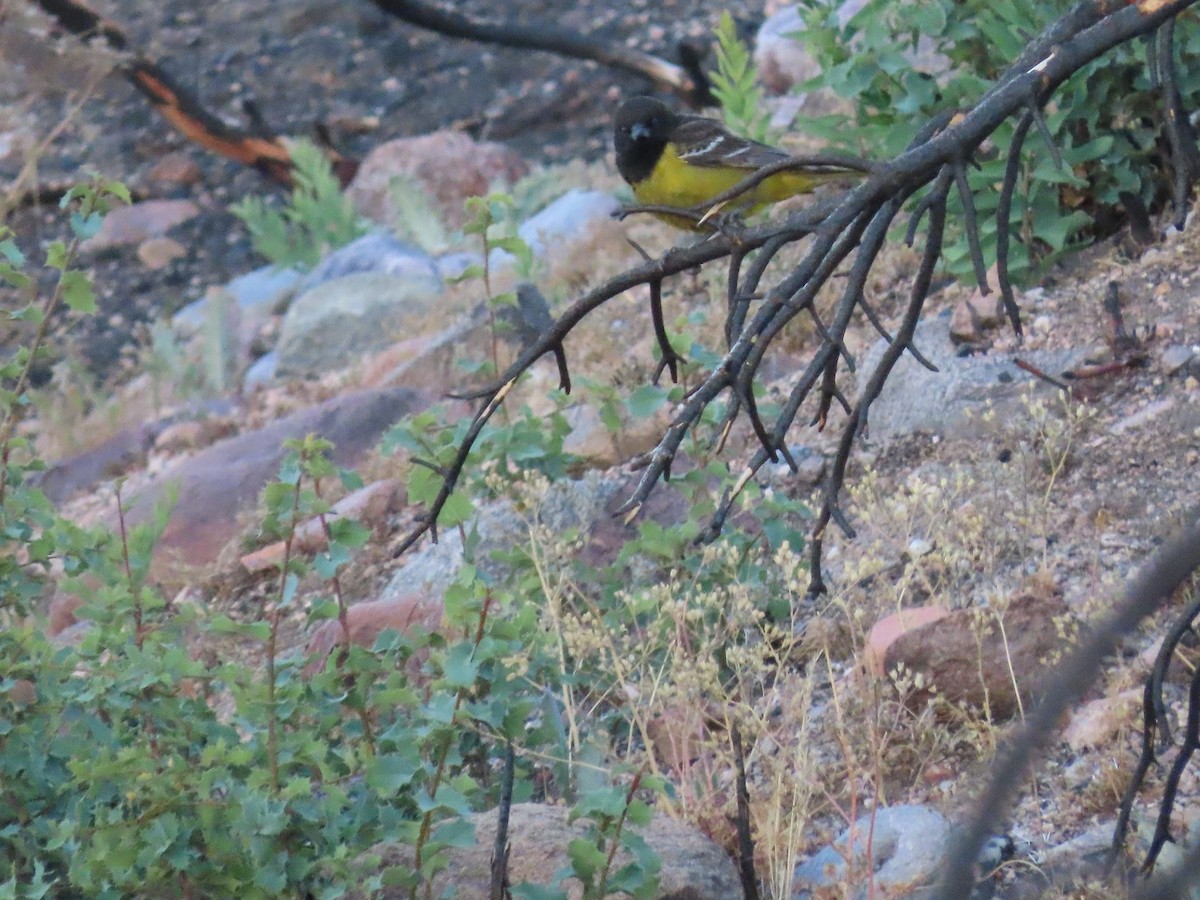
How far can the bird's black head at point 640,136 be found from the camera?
5.41m

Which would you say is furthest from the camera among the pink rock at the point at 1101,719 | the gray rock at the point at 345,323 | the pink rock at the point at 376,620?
the gray rock at the point at 345,323

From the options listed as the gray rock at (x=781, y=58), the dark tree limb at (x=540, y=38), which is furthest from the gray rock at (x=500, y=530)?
the dark tree limb at (x=540, y=38)

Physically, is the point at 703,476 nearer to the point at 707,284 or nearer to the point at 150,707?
the point at 150,707

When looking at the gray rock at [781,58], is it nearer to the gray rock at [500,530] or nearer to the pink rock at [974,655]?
the gray rock at [500,530]

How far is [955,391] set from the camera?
4746 mm

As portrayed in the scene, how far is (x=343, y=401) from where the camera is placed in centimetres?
649

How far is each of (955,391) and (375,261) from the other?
5.37m

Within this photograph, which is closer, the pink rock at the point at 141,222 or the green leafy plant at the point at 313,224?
the green leafy plant at the point at 313,224

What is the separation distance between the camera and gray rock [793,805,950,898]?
8.89 ft

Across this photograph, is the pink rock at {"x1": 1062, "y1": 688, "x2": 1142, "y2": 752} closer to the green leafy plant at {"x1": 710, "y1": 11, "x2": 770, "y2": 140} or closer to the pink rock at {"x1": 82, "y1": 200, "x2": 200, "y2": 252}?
the green leafy plant at {"x1": 710, "y1": 11, "x2": 770, "y2": 140}

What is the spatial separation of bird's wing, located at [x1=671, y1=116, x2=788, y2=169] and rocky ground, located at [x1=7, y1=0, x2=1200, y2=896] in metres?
0.57

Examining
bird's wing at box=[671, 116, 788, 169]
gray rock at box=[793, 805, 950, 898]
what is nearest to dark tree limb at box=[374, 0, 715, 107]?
bird's wing at box=[671, 116, 788, 169]

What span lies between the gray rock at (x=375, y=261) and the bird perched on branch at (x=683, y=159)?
368 cm

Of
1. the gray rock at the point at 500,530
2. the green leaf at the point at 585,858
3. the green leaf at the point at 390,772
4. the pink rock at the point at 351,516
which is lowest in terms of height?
the pink rock at the point at 351,516
